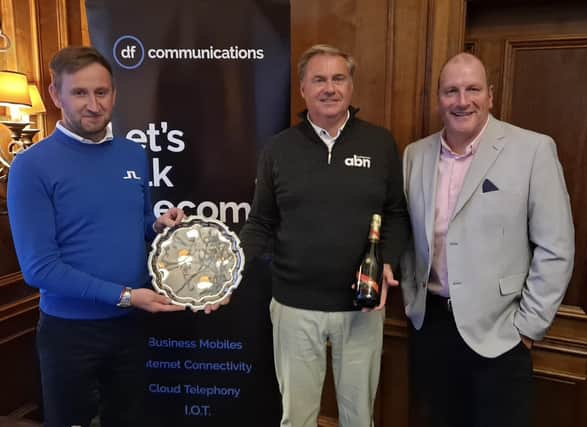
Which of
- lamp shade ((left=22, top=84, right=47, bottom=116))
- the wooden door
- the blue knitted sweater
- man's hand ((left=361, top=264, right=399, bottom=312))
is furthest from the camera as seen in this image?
lamp shade ((left=22, top=84, right=47, bottom=116))

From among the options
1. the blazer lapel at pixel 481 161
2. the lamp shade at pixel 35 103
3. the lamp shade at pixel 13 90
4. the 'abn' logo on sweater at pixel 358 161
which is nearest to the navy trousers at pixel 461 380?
the blazer lapel at pixel 481 161

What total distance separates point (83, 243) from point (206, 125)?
2.63ft

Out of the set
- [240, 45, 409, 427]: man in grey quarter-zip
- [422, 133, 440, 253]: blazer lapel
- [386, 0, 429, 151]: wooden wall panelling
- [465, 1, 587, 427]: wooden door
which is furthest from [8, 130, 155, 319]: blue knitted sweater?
[465, 1, 587, 427]: wooden door

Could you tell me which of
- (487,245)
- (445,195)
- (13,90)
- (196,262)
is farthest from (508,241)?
(13,90)

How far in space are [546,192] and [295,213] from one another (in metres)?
0.82

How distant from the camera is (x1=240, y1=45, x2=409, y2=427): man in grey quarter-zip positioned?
161 centimetres

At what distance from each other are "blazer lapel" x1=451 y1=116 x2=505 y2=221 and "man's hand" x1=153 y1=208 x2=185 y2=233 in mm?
938

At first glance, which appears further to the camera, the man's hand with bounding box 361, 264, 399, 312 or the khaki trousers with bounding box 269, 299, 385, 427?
the khaki trousers with bounding box 269, 299, 385, 427

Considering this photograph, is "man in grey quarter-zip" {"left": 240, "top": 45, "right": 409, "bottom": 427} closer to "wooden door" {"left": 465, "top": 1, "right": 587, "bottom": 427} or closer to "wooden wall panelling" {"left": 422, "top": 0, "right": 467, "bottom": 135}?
"wooden wall panelling" {"left": 422, "top": 0, "right": 467, "bottom": 135}

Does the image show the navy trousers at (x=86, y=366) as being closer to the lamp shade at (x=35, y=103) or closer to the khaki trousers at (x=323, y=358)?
the khaki trousers at (x=323, y=358)

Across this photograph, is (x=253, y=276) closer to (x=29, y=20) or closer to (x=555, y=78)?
(x=555, y=78)

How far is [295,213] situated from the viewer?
5.39ft

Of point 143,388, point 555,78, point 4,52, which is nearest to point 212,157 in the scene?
point 143,388

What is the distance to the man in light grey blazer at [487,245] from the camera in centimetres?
145
